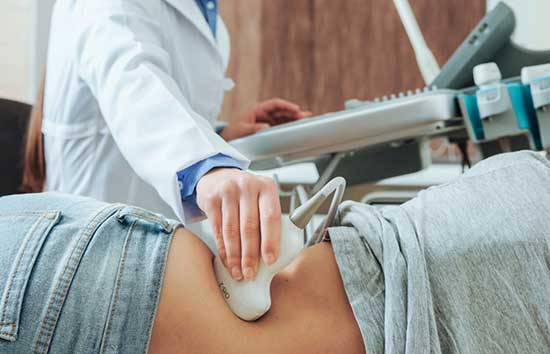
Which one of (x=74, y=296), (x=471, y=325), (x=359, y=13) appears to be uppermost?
(x=359, y=13)

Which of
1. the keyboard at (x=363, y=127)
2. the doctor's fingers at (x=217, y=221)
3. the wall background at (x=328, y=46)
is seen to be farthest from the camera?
the wall background at (x=328, y=46)

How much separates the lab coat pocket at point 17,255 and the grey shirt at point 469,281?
32 centimetres

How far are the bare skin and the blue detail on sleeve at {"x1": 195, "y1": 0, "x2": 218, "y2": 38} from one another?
2.96 feet

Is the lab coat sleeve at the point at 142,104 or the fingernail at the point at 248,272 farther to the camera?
the lab coat sleeve at the point at 142,104

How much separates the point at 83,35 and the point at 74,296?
67 centimetres

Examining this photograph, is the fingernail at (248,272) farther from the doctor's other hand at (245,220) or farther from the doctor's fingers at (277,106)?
the doctor's fingers at (277,106)

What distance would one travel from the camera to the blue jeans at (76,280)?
51 centimetres

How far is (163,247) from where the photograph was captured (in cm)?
59

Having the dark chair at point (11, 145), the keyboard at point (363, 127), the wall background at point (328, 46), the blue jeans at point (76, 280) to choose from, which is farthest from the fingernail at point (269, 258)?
the wall background at point (328, 46)

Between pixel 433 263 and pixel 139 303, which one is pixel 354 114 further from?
pixel 139 303

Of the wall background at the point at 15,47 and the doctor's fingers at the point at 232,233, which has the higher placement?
the wall background at the point at 15,47

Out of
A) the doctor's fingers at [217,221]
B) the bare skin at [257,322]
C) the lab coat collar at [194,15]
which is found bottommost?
the bare skin at [257,322]

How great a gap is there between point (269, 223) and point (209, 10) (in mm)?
945

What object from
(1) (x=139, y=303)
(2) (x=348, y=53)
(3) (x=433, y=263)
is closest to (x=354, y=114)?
(3) (x=433, y=263)
